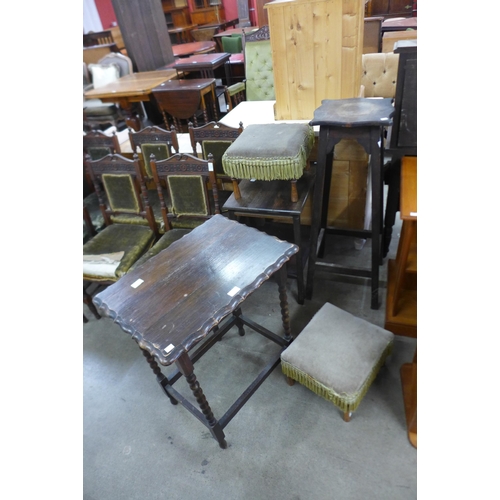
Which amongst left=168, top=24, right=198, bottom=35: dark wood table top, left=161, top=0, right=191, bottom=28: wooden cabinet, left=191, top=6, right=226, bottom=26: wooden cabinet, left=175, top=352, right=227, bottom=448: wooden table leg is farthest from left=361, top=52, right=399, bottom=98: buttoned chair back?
left=161, top=0, right=191, bottom=28: wooden cabinet

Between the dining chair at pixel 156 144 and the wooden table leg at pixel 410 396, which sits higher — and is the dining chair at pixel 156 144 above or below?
above

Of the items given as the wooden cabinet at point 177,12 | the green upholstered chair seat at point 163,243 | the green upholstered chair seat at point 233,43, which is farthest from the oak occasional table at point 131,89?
the wooden cabinet at point 177,12

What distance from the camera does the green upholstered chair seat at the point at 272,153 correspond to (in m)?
1.68

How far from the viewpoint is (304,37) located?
1895 mm

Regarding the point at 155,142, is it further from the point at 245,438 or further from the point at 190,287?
the point at 245,438

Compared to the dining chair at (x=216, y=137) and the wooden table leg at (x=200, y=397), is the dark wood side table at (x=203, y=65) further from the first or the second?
the wooden table leg at (x=200, y=397)

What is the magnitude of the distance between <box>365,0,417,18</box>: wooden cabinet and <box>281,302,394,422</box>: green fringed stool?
571 centimetres

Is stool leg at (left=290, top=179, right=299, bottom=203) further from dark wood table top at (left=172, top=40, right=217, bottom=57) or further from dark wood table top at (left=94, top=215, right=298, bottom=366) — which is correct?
dark wood table top at (left=172, top=40, right=217, bottom=57)

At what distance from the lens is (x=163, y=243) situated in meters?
2.19

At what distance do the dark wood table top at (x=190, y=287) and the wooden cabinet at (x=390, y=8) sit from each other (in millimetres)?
5703

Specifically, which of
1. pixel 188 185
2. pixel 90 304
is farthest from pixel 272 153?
pixel 90 304

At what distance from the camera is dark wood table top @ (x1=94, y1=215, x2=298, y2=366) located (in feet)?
3.84
